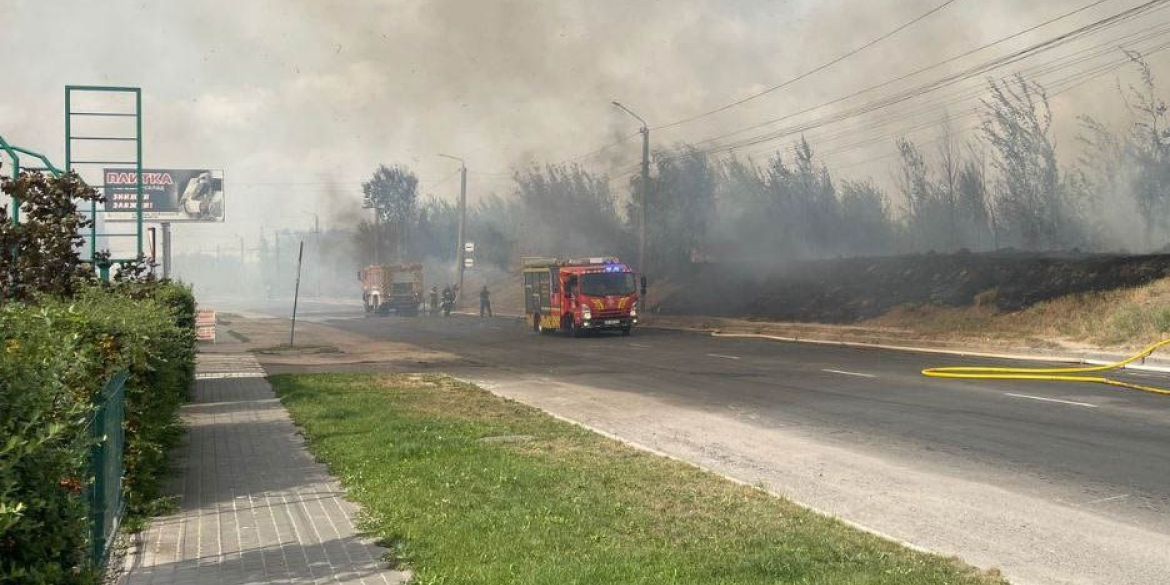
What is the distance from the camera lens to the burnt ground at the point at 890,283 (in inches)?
1198

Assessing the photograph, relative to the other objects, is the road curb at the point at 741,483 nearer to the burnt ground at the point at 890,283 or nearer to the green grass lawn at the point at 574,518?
the green grass lawn at the point at 574,518

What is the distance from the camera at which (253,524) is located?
26.2 feet

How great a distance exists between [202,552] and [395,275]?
59486mm

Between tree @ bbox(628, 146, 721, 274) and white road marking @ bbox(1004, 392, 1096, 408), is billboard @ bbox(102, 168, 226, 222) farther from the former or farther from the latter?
white road marking @ bbox(1004, 392, 1096, 408)

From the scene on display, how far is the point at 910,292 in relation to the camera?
37.4m

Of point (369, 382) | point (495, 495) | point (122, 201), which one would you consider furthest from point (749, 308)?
point (495, 495)

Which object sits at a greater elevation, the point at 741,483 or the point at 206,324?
the point at 206,324

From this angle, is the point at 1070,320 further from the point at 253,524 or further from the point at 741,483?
the point at 253,524

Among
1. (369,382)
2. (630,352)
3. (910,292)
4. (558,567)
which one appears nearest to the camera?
(558,567)

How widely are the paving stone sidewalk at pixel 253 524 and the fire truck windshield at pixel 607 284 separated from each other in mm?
23162

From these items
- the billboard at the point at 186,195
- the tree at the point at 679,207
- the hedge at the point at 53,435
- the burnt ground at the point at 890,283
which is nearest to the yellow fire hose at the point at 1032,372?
the burnt ground at the point at 890,283

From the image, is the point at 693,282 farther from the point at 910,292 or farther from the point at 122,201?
the point at 122,201

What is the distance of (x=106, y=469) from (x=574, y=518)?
3085mm

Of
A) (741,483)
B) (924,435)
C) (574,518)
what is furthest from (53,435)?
(924,435)
